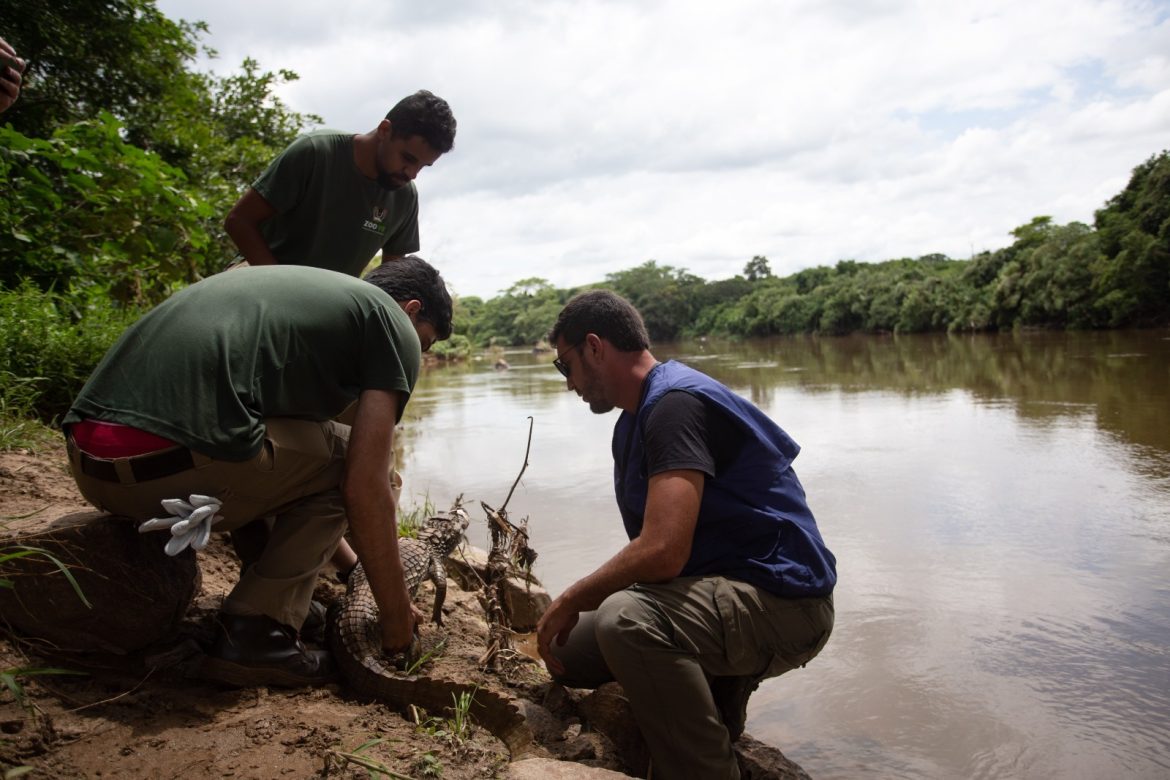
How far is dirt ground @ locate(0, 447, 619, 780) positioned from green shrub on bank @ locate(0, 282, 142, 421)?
2.12 m

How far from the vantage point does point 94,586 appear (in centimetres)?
213

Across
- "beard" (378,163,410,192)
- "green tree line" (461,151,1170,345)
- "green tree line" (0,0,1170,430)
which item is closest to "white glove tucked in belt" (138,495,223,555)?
"beard" (378,163,410,192)

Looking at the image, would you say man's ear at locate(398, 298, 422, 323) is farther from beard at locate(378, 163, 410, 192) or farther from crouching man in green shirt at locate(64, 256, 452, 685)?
beard at locate(378, 163, 410, 192)

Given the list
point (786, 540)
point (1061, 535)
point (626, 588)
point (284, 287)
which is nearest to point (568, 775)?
point (626, 588)

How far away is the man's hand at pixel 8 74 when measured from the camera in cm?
201

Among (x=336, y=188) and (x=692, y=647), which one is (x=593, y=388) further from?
(x=336, y=188)

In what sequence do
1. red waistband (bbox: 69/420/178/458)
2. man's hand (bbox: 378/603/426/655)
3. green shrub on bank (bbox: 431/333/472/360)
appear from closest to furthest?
red waistband (bbox: 69/420/178/458) < man's hand (bbox: 378/603/426/655) < green shrub on bank (bbox: 431/333/472/360)

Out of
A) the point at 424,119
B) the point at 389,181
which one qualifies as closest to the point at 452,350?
the point at 389,181

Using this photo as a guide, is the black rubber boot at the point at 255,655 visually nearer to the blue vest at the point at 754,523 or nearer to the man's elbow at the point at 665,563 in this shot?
the man's elbow at the point at 665,563

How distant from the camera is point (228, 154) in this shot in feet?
31.9

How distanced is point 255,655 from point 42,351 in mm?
3280

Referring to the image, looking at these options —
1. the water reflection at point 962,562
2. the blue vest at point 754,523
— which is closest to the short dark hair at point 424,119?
the blue vest at point 754,523

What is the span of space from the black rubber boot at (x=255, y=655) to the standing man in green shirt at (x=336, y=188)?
155 cm

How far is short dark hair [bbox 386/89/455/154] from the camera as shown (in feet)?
9.99
